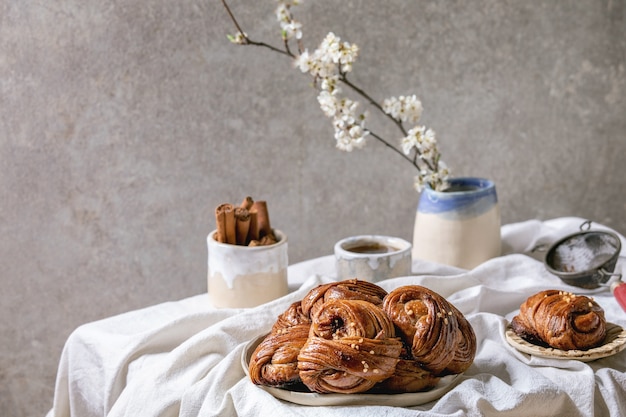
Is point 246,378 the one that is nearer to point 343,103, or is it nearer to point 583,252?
point 343,103

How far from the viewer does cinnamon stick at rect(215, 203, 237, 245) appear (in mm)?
1499

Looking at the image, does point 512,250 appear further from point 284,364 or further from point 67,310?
point 67,310

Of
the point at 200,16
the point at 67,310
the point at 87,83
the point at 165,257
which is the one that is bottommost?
the point at 67,310

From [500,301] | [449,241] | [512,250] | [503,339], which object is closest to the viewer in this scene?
[503,339]

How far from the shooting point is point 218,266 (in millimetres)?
1524

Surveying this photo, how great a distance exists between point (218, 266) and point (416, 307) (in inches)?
21.3

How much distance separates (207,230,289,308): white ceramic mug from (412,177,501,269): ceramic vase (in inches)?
15.4

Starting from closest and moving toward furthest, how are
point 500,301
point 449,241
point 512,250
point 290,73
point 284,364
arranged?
point 284,364
point 500,301
point 449,241
point 512,250
point 290,73

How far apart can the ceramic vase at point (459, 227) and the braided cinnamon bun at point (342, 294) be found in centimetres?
55

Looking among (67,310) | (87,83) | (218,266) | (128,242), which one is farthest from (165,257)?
(218,266)

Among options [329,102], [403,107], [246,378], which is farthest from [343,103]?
[246,378]

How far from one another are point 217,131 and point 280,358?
1546 millimetres

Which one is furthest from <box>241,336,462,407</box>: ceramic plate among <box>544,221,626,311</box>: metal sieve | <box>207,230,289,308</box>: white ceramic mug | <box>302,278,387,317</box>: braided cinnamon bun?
<box>544,221,626,311</box>: metal sieve

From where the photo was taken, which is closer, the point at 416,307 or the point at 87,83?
the point at 416,307
